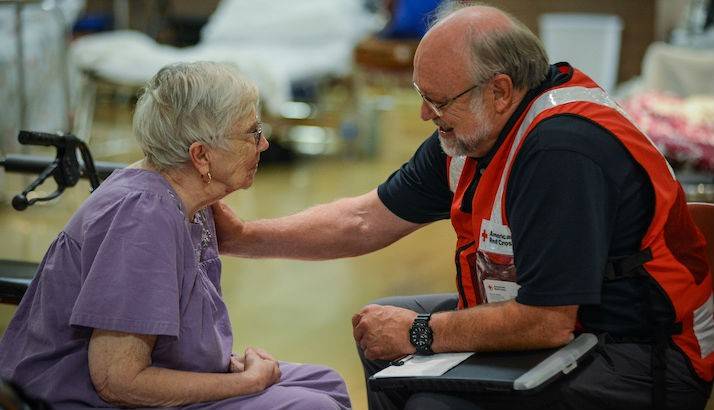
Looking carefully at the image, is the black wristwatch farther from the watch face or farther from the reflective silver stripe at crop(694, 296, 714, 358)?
the reflective silver stripe at crop(694, 296, 714, 358)

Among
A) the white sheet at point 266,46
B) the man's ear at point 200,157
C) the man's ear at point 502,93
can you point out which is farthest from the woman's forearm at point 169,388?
the white sheet at point 266,46

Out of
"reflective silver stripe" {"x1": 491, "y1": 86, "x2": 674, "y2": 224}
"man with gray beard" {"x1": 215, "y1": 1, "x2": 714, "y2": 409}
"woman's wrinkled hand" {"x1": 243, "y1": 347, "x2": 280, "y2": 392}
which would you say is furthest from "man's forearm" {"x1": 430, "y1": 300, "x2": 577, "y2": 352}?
"woman's wrinkled hand" {"x1": 243, "y1": 347, "x2": 280, "y2": 392}

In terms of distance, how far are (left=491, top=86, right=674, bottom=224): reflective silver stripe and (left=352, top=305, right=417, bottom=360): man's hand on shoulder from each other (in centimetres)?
29

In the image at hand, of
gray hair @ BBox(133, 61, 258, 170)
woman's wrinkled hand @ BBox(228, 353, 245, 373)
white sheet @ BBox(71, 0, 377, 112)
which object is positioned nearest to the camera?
gray hair @ BBox(133, 61, 258, 170)

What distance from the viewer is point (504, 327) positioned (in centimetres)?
182

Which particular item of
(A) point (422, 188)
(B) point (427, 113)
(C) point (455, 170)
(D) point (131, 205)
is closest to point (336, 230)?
(A) point (422, 188)

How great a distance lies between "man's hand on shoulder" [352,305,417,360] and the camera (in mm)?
1974

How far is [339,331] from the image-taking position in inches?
145

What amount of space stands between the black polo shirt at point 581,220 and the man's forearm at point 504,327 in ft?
0.11

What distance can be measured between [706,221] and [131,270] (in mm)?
1294

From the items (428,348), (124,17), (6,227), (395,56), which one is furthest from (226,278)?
(124,17)

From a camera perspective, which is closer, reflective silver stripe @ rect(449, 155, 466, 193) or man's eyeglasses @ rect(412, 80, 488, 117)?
man's eyeglasses @ rect(412, 80, 488, 117)

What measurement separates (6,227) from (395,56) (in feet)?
10.4

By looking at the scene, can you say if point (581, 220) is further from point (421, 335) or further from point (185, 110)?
point (185, 110)
